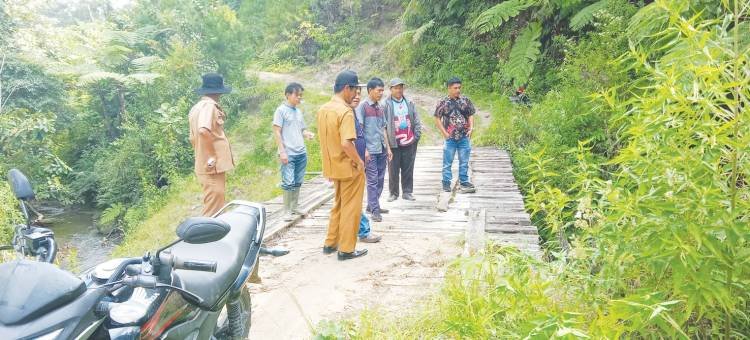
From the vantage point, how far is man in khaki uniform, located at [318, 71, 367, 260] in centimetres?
412

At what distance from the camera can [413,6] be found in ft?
53.5

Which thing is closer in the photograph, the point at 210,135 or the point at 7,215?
the point at 210,135

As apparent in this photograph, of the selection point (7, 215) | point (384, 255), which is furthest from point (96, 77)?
point (384, 255)

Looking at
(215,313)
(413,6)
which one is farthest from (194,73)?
(215,313)

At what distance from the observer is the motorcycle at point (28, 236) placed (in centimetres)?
208

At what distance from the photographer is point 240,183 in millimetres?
12977

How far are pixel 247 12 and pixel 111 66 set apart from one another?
11.4 metres

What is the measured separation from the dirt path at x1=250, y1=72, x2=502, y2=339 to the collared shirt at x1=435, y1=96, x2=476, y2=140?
989mm

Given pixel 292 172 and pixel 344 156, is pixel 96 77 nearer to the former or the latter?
pixel 292 172

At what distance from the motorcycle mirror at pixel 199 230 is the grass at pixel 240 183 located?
8495 mm

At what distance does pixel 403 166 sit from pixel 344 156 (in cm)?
209

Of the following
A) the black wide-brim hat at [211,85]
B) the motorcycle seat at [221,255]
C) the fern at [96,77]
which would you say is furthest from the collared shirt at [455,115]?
the fern at [96,77]

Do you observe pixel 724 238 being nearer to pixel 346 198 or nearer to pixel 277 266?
pixel 346 198

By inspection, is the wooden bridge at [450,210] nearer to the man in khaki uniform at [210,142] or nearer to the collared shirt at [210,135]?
the man in khaki uniform at [210,142]
